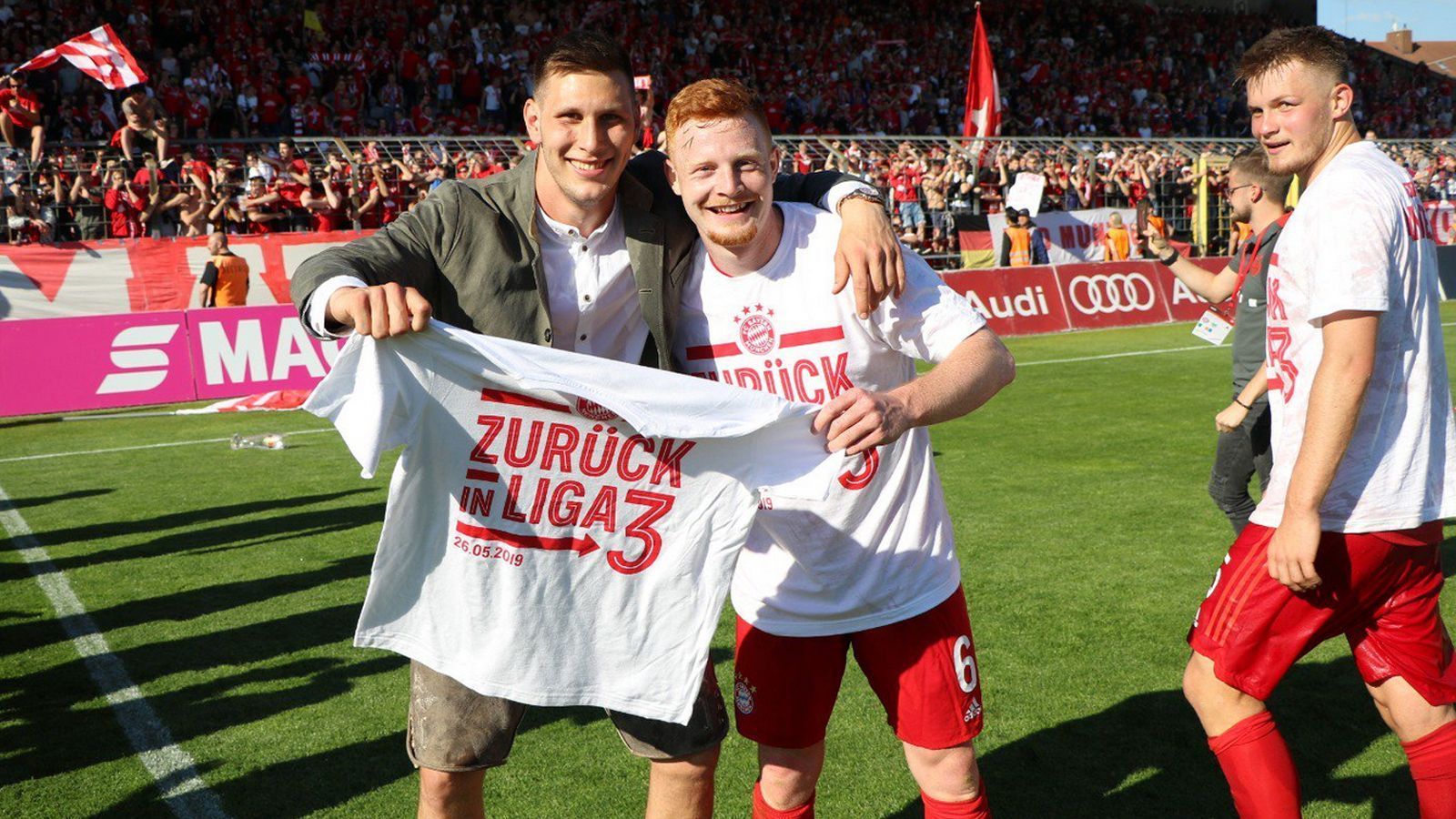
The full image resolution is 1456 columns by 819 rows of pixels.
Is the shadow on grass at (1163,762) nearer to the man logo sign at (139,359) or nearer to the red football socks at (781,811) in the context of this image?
the red football socks at (781,811)

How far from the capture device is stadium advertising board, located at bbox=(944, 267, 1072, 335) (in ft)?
64.5

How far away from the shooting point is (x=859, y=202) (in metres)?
3.06

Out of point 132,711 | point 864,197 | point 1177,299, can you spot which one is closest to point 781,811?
point 864,197

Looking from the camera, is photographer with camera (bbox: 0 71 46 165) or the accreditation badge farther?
photographer with camera (bbox: 0 71 46 165)

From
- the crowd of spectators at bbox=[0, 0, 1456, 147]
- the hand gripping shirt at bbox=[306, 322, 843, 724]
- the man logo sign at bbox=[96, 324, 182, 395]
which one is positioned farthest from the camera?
the crowd of spectators at bbox=[0, 0, 1456, 147]

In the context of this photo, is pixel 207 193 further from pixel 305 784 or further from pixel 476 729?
pixel 476 729

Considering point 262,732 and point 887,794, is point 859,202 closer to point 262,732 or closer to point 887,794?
point 887,794

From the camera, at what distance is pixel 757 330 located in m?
3.07

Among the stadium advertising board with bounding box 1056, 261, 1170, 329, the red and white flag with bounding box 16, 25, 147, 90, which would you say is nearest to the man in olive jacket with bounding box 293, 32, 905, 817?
the red and white flag with bounding box 16, 25, 147, 90

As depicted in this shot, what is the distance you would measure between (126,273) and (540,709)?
14.7 meters

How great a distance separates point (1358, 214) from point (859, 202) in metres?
1.15

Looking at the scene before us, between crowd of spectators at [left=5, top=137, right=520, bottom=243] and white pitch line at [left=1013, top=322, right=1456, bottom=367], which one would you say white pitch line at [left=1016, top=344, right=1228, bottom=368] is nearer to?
white pitch line at [left=1013, top=322, right=1456, bottom=367]

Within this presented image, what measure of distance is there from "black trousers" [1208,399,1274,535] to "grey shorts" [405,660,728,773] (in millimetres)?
3392

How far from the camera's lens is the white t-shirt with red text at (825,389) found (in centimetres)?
304
